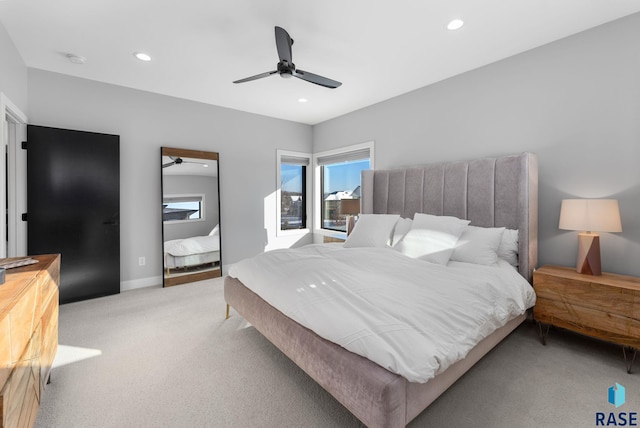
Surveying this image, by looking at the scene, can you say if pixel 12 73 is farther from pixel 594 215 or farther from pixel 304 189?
pixel 594 215

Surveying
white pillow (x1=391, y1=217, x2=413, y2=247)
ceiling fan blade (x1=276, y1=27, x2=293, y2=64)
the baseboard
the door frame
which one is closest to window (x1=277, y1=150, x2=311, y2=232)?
the baseboard

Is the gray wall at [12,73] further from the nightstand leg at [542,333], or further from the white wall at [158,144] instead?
the nightstand leg at [542,333]

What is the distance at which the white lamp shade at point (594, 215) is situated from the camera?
2.16 metres

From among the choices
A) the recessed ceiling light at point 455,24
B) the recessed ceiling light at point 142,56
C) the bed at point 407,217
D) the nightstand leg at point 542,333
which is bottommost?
the nightstand leg at point 542,333

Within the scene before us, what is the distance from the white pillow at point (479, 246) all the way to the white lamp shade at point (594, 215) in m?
0.51

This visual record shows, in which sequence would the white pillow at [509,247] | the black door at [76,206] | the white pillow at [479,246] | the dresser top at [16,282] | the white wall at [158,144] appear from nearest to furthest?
the dresser top at [16,282] → the white pillow at [479,246] → the white pillow at [509,247] → the black door at [76,206] → the white wall at [158,144]

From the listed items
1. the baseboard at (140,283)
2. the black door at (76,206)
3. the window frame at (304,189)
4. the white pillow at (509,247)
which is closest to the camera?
the white pillow at (509,247)

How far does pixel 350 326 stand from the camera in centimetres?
147

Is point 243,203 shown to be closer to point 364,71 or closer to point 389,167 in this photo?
point 389,167

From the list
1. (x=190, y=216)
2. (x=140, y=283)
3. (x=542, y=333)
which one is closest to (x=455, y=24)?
(x=542, y=333)

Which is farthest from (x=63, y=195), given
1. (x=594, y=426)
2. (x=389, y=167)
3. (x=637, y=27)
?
(x=637, y=27)

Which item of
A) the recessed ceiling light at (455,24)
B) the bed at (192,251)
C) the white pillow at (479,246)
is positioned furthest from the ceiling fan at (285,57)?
the bed at (192,251)

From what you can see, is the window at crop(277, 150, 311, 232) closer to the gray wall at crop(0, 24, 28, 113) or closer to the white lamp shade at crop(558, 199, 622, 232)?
the gray wall at crop(0, 24, 28, 113)

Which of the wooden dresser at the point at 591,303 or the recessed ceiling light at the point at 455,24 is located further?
the recessed ceiling light at the point at 455,24
